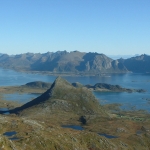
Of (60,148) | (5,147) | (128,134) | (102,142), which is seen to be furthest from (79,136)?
(5,147)

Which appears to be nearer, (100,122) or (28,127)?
(28,127)

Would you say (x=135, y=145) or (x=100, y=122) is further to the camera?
(x=100, y=122)

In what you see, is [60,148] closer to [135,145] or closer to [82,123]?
[135,145]

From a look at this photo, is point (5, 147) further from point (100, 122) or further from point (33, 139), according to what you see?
point (100, 122)

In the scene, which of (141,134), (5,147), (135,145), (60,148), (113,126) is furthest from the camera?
(113,126)

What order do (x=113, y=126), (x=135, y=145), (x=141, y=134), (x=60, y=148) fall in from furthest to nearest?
1. (x=113, y=126)
2. (x=141, y=134)
3. (x=135, y=145)
4. (x=60, y=148)

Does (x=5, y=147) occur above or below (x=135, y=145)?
above

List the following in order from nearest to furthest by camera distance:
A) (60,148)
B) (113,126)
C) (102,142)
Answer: (60,148) → (102,142) → (113,126)

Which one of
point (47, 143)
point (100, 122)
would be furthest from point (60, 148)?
point (100, 122)

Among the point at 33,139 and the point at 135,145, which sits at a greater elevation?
the point at 33,139
